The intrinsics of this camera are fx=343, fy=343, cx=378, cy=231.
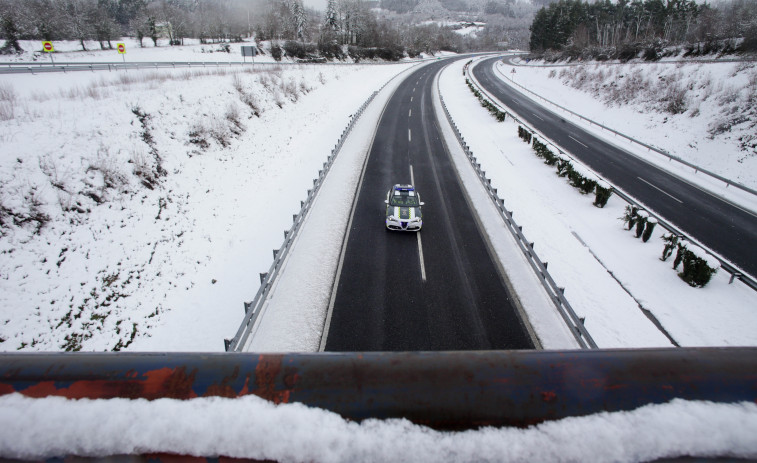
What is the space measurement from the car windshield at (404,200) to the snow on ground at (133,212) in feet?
17.8

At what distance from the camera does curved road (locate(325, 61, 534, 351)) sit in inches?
395

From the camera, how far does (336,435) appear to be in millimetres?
1419

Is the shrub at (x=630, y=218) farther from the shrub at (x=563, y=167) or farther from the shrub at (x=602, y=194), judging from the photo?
the shrub at (x=563, y=167)

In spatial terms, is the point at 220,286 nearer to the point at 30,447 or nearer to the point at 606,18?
the point at 30,447

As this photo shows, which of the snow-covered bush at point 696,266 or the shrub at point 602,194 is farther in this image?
the shrub at point 602,194

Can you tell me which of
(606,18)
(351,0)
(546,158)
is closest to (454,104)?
(546,158)

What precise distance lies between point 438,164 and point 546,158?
841 cm

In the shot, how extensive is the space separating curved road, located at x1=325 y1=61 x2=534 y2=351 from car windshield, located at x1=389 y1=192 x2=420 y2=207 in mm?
1034

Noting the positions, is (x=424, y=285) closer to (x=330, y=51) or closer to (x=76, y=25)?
(x=330, y=51)

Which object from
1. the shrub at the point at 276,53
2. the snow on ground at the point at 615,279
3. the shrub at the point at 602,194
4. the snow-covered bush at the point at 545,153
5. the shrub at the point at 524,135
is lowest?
the snow on ground at the point at 615,279

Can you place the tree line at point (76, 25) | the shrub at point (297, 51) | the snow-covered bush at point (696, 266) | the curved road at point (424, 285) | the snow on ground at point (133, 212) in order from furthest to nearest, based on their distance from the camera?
the shrub at point (297, 51) → the tree line at point (76, 25) → the snow-covered bush at point (696, 266) → the snow on ground at point (133, 212) → the curved road at point (424, 285)

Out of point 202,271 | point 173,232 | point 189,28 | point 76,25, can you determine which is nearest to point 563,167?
point 202,271

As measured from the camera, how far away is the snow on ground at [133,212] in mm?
11258

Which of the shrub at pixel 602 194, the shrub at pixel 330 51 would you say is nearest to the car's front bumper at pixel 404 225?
the shrub at pixel 602 194
